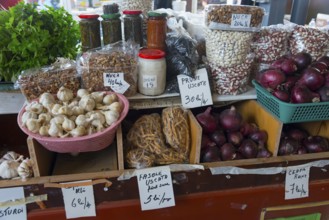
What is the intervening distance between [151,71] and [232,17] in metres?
0.32

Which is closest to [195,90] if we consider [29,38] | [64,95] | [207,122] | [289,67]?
[207,122]

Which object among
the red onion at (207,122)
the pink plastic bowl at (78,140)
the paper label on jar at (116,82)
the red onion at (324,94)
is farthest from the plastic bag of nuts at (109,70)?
the red onion at (324,94)

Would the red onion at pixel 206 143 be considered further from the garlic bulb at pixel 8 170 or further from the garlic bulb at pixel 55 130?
the garlic bulb at pixel 8 170

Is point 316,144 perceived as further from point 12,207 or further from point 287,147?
point 12,207

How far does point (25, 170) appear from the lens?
81 centimetres

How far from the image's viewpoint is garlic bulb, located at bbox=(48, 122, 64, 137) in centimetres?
74

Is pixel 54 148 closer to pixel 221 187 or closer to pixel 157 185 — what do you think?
pixel 157 185

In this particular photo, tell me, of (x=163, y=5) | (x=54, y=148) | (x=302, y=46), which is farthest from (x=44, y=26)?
(x=163, y=5)

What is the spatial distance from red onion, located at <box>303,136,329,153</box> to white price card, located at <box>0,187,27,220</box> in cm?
96

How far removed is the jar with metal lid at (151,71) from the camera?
2.87 ft

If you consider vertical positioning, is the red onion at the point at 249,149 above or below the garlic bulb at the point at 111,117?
below

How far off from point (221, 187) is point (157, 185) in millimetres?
217

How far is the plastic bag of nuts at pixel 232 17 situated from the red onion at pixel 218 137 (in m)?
0.35

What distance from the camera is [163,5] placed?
194 cm
